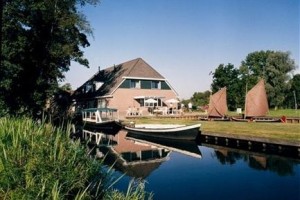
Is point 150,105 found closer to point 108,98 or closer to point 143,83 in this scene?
point 143,83

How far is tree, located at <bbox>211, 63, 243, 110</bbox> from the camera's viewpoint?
79125mm

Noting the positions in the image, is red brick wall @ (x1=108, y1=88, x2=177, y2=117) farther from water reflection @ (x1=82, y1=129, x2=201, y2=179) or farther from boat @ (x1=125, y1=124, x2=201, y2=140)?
boat @ (x1=125, y1=124, x2=201, y2=140)

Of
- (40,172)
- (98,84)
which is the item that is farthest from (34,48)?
(98,84)

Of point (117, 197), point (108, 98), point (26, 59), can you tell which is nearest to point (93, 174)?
point (117, 197)

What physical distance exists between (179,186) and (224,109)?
108 feet

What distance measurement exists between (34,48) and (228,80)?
6119 cm

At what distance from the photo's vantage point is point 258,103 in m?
40.2

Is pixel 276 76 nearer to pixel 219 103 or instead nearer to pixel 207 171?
pixel 219 103

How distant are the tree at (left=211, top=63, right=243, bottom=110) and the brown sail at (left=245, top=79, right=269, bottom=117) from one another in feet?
126

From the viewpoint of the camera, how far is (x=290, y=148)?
2036 cm

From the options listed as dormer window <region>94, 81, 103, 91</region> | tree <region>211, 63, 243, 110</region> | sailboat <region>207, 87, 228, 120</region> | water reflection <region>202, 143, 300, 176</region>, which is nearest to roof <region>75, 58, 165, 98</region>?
dormer window <region>94, 81, 103, 91</region>

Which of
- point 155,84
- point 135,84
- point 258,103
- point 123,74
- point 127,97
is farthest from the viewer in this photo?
point 155,84

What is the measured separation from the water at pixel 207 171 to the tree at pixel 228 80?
54986 millimetres

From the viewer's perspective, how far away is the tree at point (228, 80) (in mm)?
79125
